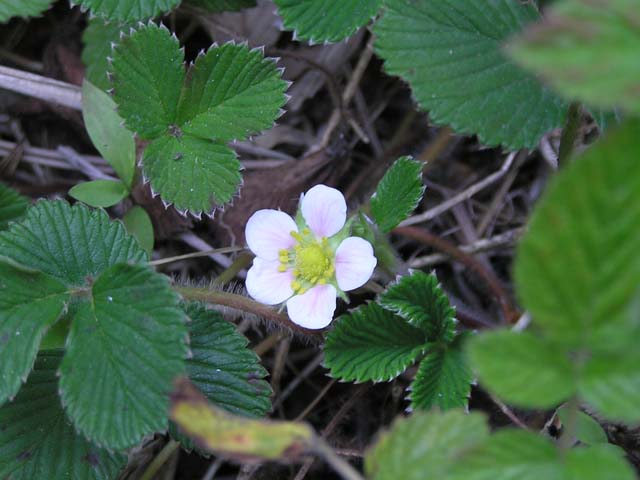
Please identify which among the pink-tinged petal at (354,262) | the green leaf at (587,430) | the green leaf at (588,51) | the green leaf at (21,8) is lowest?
the green leaf at (587,430)

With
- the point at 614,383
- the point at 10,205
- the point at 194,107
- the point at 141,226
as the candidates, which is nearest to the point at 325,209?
the point at 194,107

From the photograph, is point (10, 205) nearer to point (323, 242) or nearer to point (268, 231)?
point (268, 231)

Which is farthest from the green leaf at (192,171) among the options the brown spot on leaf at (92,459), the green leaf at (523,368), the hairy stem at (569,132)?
the green leaf at (523,368)

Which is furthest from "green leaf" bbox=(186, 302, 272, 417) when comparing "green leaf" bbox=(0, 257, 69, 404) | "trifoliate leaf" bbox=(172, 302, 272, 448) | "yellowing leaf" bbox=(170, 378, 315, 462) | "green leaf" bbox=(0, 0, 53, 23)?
"green leaf" bbox=(0, 0, 53, 23)

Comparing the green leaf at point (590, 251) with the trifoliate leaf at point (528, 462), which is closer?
the green leaf at point (590, 251)

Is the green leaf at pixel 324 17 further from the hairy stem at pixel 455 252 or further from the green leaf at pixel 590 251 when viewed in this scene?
the green leaf at pixel 590 251

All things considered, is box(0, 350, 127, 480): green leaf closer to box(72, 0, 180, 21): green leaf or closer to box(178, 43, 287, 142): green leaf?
box(178, 43, 287, 142): green leaf

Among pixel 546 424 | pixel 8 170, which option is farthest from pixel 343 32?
pixel 8 170

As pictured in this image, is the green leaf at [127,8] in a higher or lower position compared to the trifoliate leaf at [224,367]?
higher
